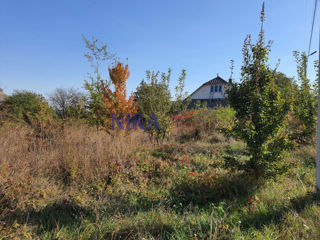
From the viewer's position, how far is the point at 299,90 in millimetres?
7430

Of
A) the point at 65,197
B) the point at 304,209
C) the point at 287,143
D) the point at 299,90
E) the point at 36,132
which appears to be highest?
the point at 299,90

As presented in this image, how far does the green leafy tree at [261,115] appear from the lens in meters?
3.04

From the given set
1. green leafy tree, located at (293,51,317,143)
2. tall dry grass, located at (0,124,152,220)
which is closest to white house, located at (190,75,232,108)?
green leafy tree, located at (293,51,317,143)

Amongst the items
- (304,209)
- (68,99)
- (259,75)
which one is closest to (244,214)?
(304,209)

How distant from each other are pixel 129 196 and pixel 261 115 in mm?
2748

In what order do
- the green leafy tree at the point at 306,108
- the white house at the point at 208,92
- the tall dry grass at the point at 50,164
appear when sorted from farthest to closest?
the white house at the point at 208,92 → the green leafy tree at the point at 306,108 → the tall dry grass at the point at 50,164

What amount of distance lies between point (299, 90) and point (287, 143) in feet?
19.8

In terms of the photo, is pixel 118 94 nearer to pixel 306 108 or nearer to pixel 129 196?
pixel 129 196

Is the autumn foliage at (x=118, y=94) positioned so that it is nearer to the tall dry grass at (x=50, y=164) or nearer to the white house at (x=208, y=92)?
the tall dry grass at (x=50, y=164)

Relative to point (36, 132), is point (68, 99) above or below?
above

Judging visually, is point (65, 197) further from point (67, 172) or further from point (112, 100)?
point (112, 100)

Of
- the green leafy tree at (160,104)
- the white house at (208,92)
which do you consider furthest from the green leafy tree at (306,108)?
the white house at (208,92)

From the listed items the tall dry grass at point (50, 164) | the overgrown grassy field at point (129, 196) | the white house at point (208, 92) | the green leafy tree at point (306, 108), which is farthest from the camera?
the white house at point (208, 92)

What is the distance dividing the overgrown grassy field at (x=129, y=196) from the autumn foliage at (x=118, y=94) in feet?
7.07
